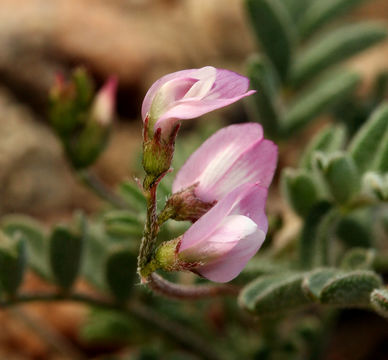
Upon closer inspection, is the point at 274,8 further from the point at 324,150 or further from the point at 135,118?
the point at 135,118

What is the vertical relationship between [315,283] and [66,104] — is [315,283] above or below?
below

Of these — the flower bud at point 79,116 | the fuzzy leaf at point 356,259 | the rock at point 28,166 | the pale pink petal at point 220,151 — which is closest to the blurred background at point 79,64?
the rock at point 28,166

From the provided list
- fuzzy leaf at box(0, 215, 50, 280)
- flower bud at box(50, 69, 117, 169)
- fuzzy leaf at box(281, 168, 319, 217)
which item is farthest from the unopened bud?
fuzzy leaf at box(281, 168, 319, 217)

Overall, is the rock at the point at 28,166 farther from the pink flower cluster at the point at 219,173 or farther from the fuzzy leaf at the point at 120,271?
the pink flower cluster at the point at 219,173

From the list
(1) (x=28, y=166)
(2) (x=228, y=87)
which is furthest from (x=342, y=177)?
(1) (x=28, y=166)

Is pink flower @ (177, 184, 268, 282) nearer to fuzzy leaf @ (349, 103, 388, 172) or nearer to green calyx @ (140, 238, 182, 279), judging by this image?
green calyx @ (140, 238, 182, 279)

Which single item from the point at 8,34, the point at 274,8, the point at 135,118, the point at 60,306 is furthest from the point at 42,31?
the point at 274,8
